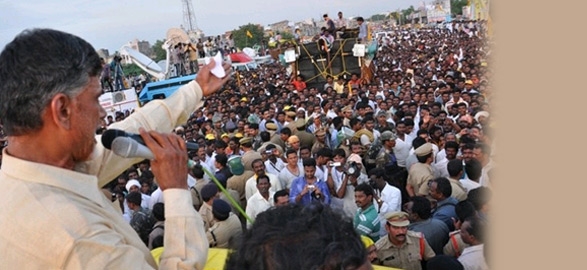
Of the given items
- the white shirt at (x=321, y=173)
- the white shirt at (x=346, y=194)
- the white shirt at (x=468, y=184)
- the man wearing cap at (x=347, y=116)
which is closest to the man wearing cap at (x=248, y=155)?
the white shirt at (x=321, y=173)

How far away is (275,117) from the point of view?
1062 centimetres

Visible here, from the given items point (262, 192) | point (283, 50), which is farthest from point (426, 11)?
point (262, 192)

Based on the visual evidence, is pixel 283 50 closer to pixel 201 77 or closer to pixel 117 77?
pixel 117 77

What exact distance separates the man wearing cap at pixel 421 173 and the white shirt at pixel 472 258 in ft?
5.79

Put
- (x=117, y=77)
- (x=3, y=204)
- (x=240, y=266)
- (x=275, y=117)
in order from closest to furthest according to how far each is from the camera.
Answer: (x=240, y=266)
(x=3, y=204)
(x=275, y=117)
(x=117, y=77)

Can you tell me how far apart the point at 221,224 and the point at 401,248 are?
1563 mm

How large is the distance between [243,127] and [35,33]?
26.4 ft

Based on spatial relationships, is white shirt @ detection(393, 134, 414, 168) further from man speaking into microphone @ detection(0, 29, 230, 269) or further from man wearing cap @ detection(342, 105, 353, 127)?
man speaking into microphone @ detection(0, 29, 230, 269)

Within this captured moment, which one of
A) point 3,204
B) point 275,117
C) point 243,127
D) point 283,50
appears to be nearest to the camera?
point 3,204

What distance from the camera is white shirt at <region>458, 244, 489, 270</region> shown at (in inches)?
138

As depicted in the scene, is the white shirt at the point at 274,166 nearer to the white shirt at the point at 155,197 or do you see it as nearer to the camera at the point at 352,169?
the camera at the point at 352,169

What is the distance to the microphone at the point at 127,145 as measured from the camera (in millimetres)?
1539

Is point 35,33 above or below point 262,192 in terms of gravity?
above

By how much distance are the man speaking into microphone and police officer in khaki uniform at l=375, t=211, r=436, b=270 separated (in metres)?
2.65
